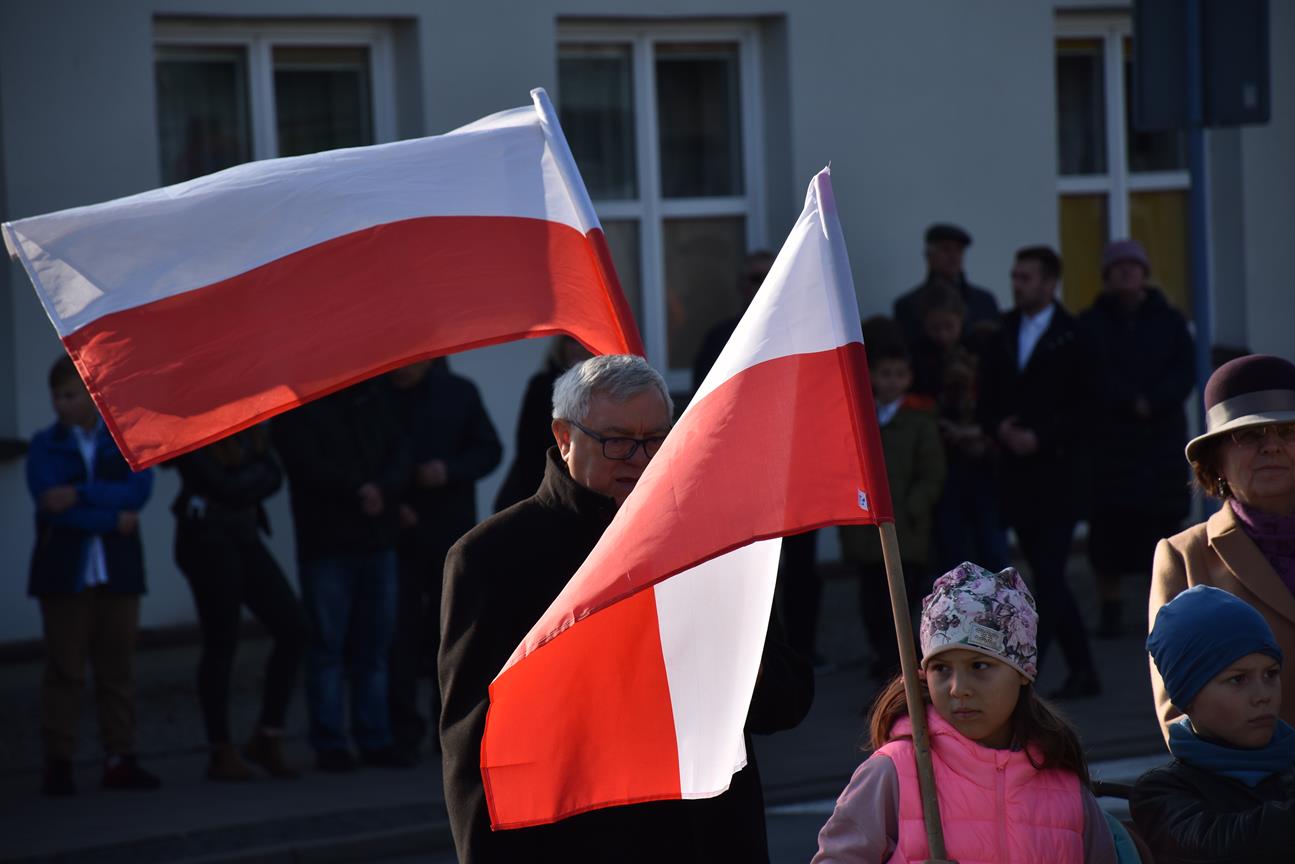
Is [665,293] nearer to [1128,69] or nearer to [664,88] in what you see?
[664,88]

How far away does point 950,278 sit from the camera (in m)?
11.5

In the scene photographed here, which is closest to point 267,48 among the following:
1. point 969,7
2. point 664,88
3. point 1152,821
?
point 664,88

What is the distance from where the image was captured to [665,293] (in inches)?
471

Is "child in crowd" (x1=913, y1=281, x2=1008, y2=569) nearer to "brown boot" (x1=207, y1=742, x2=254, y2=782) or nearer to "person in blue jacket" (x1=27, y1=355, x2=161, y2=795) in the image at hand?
"brown boot" (x1=207, y1=742, x2=254, y2=782)

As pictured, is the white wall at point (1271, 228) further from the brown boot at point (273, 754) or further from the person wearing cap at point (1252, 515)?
the person wearing cap at point (1252, 515)

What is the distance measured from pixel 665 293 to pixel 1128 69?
142 inches

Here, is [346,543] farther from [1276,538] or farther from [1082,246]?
[1082,246]

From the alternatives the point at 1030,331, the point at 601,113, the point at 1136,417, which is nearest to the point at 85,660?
the point at 601,113


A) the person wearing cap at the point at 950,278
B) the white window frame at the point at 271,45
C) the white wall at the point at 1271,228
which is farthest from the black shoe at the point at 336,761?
the white wall at the point at 1271,228

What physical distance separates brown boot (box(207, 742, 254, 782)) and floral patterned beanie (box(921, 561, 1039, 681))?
5686 mm

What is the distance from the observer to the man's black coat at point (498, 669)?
3861 mm

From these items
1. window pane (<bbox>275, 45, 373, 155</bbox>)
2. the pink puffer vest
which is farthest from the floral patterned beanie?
window pane (<bbox>275, 45, 373, 155</bbox>)

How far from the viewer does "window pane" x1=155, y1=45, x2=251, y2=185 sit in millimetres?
10547

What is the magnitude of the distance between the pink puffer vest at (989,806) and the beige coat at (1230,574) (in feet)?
2.36
